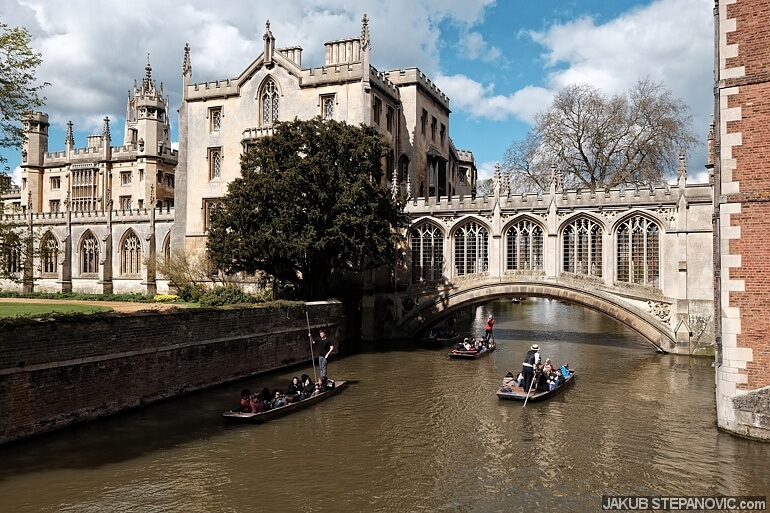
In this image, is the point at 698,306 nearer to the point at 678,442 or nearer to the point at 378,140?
the point at 678,442

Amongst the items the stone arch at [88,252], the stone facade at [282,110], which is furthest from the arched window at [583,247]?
the stone arch at [88,252]

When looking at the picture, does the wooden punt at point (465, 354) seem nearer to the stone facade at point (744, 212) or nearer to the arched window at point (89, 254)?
the stone facade at point (744, 212)

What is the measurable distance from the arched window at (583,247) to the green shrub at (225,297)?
1609cm

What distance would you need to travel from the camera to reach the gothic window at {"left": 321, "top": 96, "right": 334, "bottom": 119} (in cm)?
3469

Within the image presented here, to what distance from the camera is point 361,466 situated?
481 inches

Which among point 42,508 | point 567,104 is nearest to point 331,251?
point 42,508

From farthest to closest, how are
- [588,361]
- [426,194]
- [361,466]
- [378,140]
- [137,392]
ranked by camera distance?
[426,194] → [378,140] → [588,361] → [137,392] → [361,466]

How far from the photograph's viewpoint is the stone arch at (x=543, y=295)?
88.1 ft

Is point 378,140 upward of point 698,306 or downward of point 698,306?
upward

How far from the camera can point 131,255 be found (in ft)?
143

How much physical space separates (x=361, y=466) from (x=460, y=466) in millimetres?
2081

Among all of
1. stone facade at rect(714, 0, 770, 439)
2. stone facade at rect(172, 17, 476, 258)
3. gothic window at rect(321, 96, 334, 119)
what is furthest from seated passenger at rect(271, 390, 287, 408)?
gothic window at rect(321, 96, 334, 119)

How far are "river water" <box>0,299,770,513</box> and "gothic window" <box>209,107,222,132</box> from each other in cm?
2218

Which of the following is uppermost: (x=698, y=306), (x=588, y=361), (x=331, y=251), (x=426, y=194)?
(x=426, y=194)
